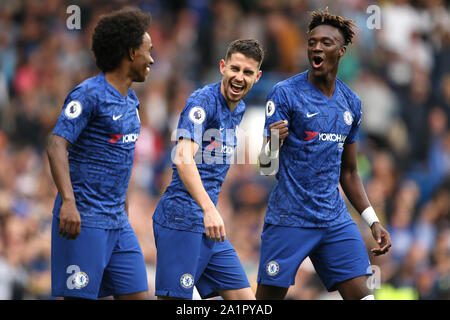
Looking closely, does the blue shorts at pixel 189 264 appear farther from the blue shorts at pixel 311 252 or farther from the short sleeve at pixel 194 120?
the short sleeve at pixel 194 120

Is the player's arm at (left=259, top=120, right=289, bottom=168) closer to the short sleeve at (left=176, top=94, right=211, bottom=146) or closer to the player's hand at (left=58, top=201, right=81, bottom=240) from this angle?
the short sleeve at (left=176, top=94, right=211, bottom=146)

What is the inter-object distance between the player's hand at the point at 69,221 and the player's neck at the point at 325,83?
2.11 metres

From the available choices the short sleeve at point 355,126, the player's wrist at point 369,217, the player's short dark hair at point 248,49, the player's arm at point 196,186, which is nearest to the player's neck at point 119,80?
the player's arm at point 196,186

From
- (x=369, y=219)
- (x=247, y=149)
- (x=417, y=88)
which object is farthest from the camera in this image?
(x=417, y=88)

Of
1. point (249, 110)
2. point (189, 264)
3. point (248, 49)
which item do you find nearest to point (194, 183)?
point (189, 264)

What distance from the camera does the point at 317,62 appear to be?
6004mm

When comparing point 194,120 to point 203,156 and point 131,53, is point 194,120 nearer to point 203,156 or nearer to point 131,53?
point 203,156

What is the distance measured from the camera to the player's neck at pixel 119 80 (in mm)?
5656

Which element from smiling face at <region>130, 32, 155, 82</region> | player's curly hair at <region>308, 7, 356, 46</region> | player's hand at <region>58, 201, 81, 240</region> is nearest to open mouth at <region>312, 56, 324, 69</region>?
player's curly hair at <region>308, 7, 356, 46</region>

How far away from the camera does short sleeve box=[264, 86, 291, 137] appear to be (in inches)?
233

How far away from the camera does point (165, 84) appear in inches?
475
